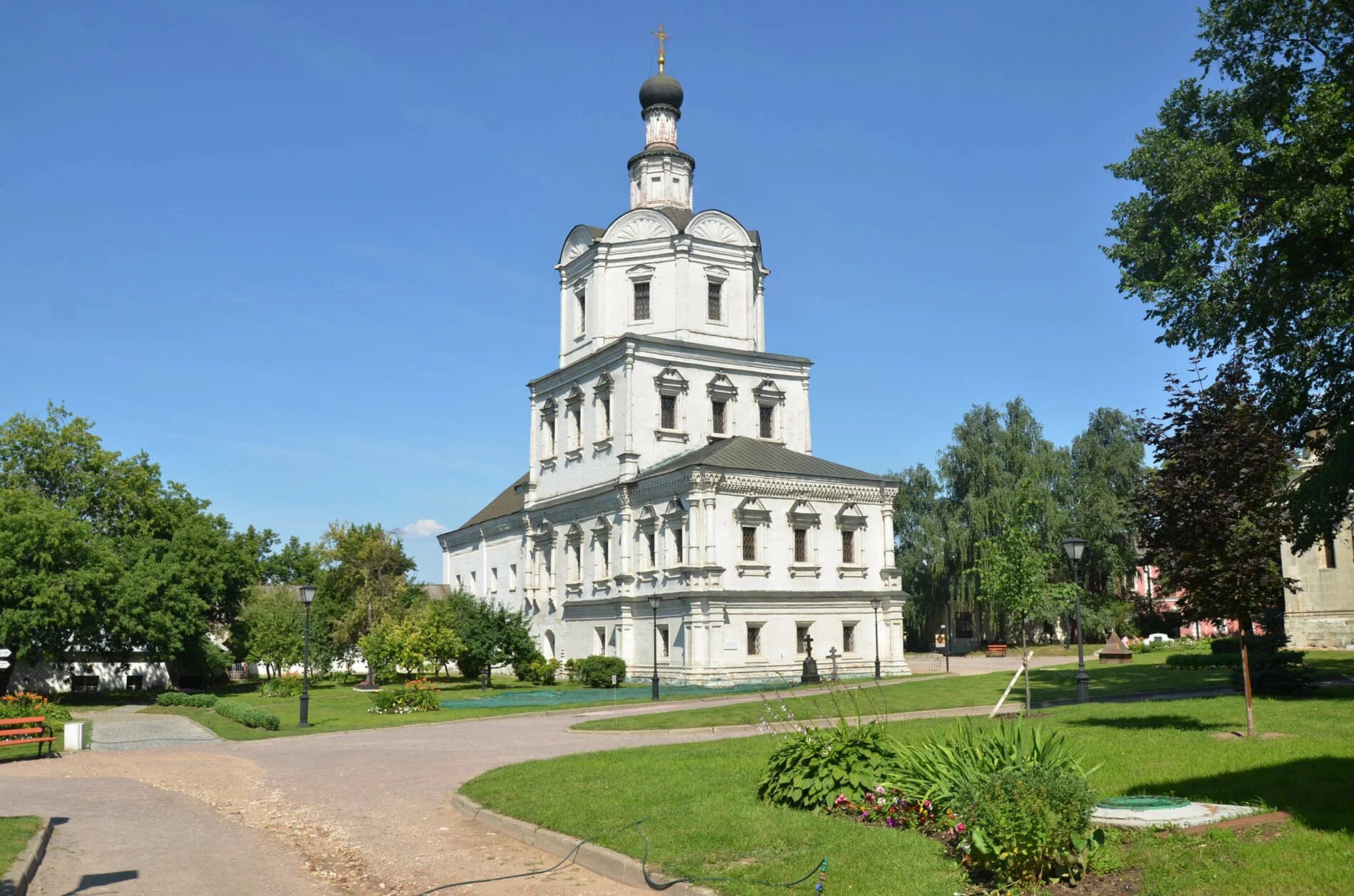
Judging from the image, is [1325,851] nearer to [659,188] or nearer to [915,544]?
[659,188]

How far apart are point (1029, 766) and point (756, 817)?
126 inches

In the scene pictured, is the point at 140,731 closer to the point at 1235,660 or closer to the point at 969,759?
the point at 969,759

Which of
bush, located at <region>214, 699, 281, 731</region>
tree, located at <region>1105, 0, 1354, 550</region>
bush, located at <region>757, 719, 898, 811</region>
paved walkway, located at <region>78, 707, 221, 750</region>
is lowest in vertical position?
paved walkway, located at <region>78, 707, 221, 750</region>

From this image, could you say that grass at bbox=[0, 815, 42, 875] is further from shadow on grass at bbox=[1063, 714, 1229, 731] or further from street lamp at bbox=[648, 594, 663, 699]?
street lamp at bbox=[648, 594, 663, 699]

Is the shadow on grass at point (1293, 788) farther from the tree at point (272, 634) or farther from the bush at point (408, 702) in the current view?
the tree at point (272, 634)

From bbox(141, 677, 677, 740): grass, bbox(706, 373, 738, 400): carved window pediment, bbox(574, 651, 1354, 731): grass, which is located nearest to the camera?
bbox(574, 651, 1354, 731): grass

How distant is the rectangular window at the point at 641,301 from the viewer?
50188mm

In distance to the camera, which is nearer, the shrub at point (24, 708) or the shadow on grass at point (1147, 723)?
the shadow on grass at point (1147, 723)

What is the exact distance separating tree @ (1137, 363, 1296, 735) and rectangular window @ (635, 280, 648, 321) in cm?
3417

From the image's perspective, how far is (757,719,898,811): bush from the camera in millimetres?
11125

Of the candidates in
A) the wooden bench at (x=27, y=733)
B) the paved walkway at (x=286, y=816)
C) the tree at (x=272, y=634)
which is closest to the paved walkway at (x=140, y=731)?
the paved walkway at (x=286, y=816)

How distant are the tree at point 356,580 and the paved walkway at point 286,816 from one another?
32.7 m

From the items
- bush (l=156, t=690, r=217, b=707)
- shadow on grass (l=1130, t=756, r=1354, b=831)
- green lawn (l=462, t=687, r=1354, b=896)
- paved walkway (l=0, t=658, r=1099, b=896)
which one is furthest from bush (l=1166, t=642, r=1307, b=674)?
bush (l=156, t=690, r=217, b=707)

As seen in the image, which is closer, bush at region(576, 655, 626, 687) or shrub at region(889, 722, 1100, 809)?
shrub at region(889, 722, 1100, 809)
